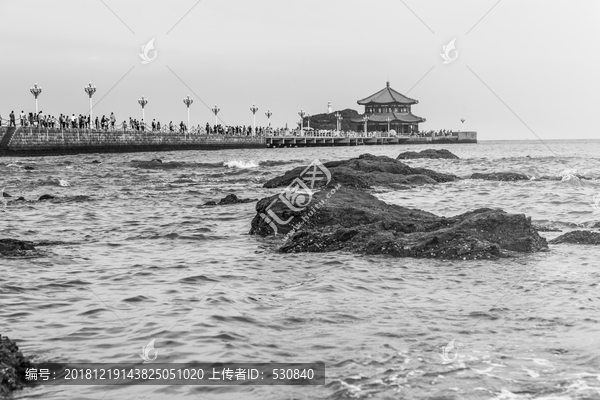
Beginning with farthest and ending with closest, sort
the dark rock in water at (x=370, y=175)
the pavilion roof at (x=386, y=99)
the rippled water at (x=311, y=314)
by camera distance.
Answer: the pavilion roof at (x=386, y=99) → the dark rock in water at (x=370, y=175) → the rippled water at (x=311, y=314)

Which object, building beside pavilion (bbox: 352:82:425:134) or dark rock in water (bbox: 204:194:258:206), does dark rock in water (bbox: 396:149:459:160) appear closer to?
dark rock in water (bbox: 204:194:258:206)

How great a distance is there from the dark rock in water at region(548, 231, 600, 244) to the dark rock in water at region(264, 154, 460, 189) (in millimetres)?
8885

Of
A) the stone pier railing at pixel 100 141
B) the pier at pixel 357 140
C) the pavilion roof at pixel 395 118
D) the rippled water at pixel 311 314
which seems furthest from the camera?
the pavilion roof at pixel 395 118

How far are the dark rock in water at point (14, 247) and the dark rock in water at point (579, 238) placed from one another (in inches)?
297

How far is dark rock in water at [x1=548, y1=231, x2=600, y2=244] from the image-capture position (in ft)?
37.9

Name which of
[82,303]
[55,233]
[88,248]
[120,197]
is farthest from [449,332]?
[120,197]

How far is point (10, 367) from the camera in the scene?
16.9 feet

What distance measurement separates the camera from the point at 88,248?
11.8 m

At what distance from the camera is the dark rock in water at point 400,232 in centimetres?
1048

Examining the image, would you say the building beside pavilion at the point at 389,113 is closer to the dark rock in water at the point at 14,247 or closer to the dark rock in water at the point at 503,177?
the dark rock in water at the point at 503,177
